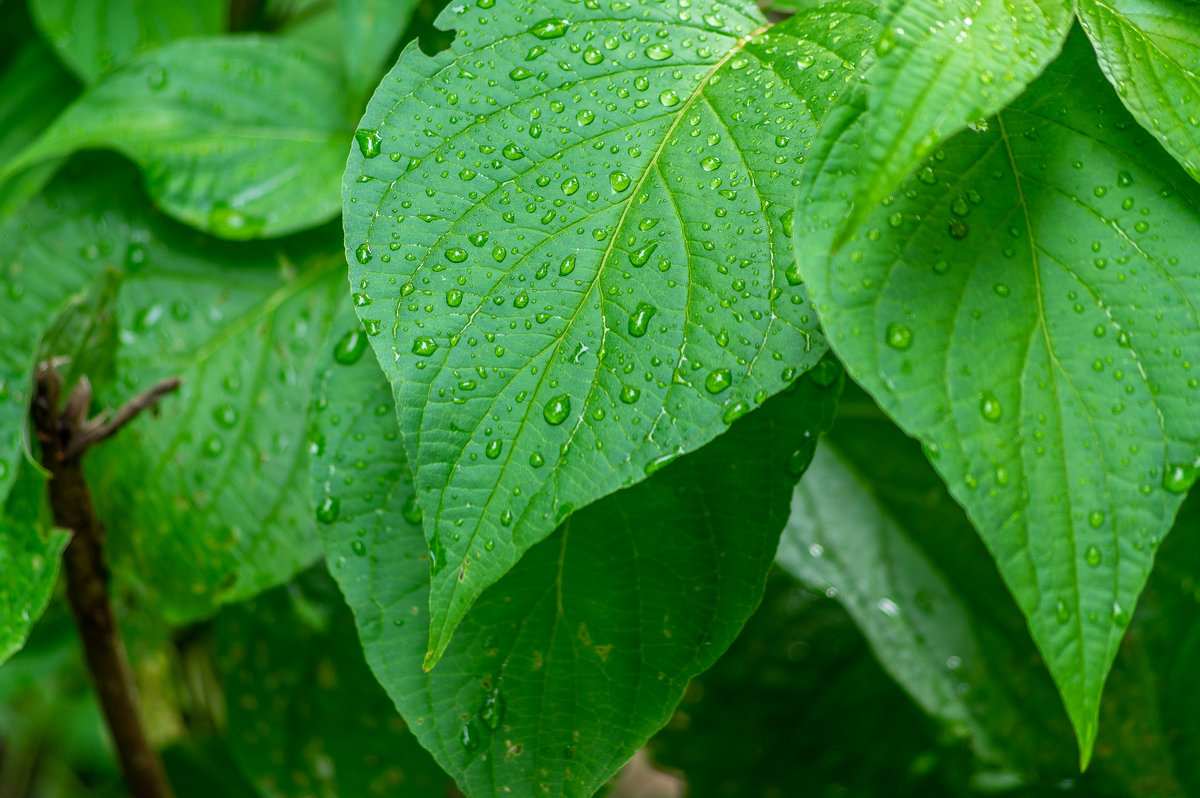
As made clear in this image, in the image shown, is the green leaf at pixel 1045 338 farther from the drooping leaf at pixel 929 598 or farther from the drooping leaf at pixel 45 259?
the drooping leaf at pixel 45 259

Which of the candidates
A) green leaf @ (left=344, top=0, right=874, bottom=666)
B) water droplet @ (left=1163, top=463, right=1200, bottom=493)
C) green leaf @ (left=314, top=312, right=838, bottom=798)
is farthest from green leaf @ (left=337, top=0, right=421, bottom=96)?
water droplet @ (left=1163, top=463, right=1200, bottom=493)

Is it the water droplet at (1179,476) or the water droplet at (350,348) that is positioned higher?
the water droplet at (1179,476)

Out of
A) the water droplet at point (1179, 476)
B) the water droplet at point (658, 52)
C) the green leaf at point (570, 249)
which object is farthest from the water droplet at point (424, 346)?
the water droplet at point (1179, 476)

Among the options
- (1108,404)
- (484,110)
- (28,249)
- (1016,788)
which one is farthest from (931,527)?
(28,249)

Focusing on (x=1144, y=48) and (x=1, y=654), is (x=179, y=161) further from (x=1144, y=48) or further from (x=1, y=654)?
(x=1144, y=48)

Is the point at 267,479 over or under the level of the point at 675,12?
under

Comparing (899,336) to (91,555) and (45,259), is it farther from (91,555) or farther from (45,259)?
(45,259)
